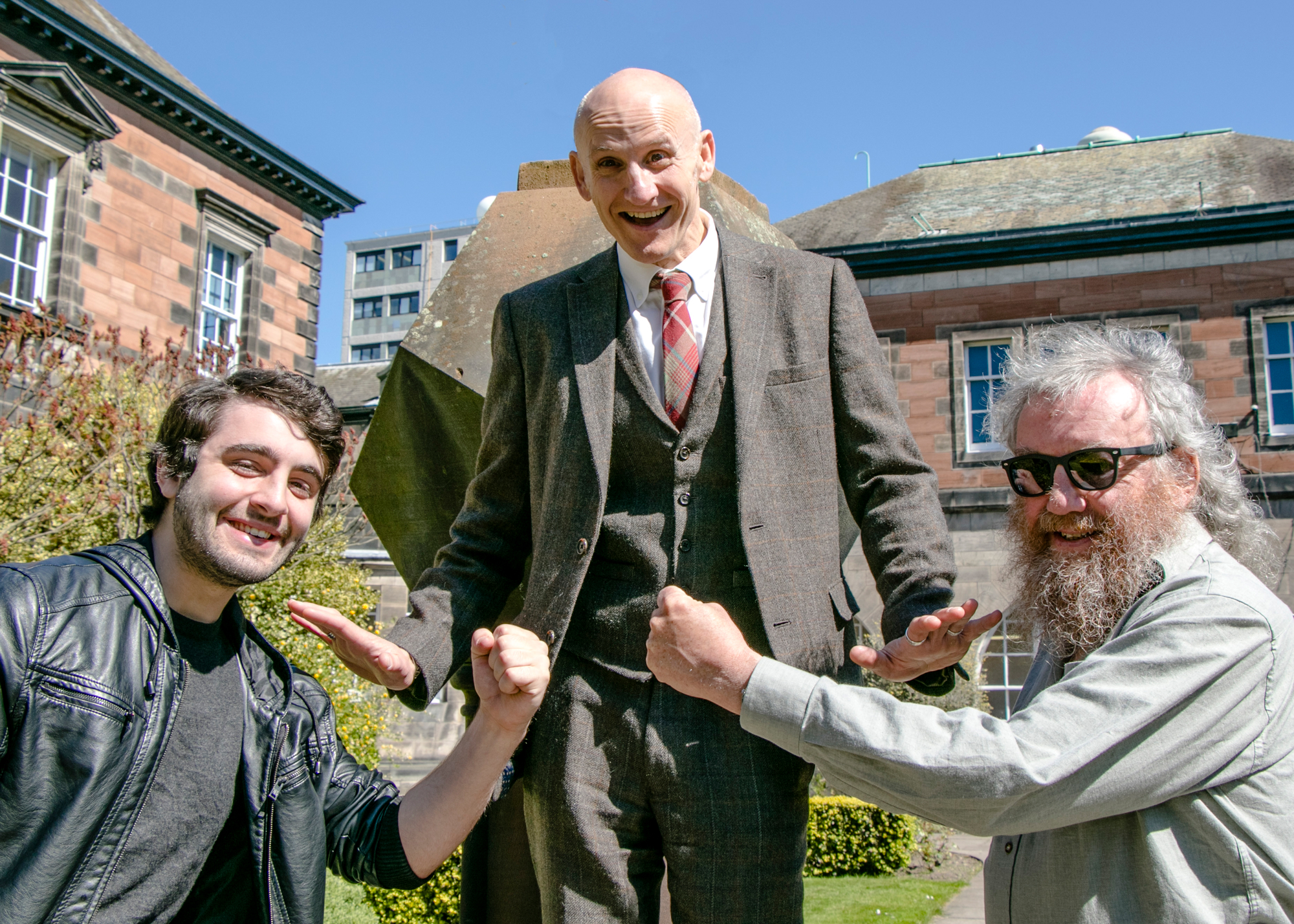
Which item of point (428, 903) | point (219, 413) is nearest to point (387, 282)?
point (428, 903)

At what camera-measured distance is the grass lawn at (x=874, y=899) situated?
6938 mm

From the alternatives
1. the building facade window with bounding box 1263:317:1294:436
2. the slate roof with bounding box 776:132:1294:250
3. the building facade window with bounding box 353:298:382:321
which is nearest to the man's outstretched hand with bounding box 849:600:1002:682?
the slate roof with bounding box 776:132:1294:250

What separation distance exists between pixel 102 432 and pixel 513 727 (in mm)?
9438

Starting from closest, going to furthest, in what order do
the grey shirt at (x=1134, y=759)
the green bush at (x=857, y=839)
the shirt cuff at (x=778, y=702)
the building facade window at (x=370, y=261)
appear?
the grey shirt at (x=1134, y=759) < the shirt cuff at (x=778, y=702) < the green bush at (x=857, y=839) < the building facade window at (x=370, y=261)

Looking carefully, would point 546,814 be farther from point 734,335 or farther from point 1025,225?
point 1025,225

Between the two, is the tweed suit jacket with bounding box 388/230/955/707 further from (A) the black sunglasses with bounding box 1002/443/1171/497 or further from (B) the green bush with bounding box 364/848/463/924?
(B) the green bush with bounding box 364/848/463/924

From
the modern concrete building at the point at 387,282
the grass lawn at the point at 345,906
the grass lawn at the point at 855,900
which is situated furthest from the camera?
the modern concrete building at the point at 387,282

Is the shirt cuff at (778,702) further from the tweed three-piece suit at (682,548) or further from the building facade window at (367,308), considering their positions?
the building facade window at (367,308)

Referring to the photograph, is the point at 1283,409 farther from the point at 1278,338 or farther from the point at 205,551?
the point at 205,551

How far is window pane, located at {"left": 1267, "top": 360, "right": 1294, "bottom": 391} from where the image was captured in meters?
15.0

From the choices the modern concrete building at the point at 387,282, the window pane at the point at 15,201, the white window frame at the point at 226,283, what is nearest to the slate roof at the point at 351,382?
the white window frame at the point at 226,283

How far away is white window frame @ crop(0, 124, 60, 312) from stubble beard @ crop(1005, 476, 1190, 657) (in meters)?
13.9

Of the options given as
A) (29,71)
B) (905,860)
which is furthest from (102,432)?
A: (905,860)

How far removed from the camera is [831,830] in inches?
373
